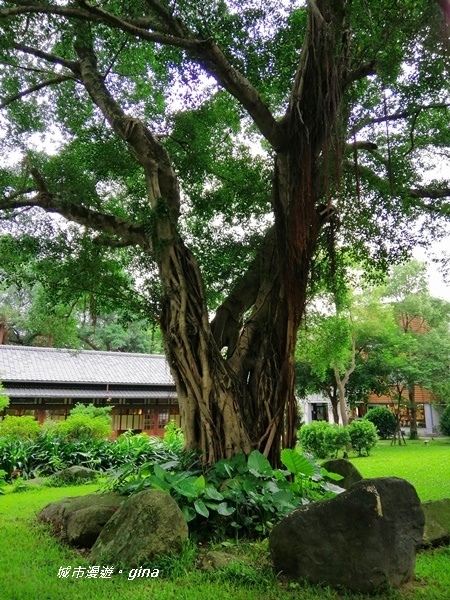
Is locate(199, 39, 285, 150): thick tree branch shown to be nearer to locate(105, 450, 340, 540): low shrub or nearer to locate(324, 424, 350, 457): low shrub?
locate(105, 450, 340, 540): low shrub

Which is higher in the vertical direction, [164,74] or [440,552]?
[164,74]

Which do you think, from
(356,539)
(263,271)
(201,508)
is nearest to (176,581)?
(201,508)

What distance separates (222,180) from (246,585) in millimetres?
5122

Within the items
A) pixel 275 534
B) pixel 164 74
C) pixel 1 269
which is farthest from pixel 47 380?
pixel 275 534

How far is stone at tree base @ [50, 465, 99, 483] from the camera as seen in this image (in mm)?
8375

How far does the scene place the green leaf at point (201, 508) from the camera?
376cm

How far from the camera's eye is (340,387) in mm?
16797

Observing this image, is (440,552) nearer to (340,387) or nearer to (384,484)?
(384,484)

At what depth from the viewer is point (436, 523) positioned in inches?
156

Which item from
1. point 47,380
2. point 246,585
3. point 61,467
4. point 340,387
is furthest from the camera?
point 340,387

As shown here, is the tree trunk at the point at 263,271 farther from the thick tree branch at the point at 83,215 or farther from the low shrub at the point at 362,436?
the low shrub at the point at 362,436

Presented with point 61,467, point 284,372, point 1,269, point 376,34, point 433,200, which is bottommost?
point 61,467

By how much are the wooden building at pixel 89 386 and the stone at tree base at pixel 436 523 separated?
10710mm

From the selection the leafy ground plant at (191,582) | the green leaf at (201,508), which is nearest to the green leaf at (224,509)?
the green leaf at (201,508)
